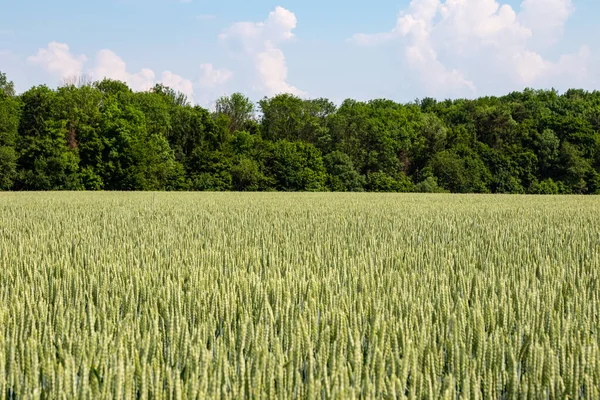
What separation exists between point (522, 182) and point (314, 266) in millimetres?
41150

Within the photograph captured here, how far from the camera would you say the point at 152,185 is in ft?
115

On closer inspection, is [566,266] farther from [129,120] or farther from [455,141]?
[455,141]

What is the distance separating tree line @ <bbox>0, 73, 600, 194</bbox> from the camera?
34875mm

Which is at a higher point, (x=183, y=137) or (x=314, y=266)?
(x=183, y=137)

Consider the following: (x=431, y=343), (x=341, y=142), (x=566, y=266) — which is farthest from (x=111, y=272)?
(x=341, y=142)

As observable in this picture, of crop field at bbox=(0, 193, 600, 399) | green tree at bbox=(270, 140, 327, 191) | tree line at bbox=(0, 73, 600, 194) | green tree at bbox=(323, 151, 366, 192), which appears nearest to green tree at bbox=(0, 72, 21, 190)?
tree line at bbox=(0, 73, 600, 194)

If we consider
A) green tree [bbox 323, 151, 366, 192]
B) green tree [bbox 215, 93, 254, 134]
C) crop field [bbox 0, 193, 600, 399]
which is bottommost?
crop field [bbox 0, 193, 600, 399]

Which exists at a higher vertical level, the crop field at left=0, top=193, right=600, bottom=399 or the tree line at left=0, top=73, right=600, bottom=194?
the tree line at left=0, top=73, right=600, bottom=194

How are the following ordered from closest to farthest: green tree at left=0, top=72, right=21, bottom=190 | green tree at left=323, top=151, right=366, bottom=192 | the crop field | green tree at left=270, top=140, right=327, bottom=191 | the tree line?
the crop field, green tree at left=0, top=72, right=21, bottom=190, the tree line, green tree at left=270, top=140, right=327, bottom=191, green tree at left=323, top=151, right=366, bottom=192

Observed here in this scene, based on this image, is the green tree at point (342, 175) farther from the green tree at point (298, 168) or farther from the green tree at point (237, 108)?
the green tree at point (237, 108)

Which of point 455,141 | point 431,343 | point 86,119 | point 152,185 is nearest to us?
point 431,343

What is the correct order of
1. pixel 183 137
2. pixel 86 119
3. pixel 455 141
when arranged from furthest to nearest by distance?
pixel 455 141 → pixel 183 137 → pixel 86 119

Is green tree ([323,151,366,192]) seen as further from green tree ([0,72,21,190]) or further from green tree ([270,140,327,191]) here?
green tree ([0,72,21,190])

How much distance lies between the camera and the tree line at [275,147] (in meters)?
34.9
